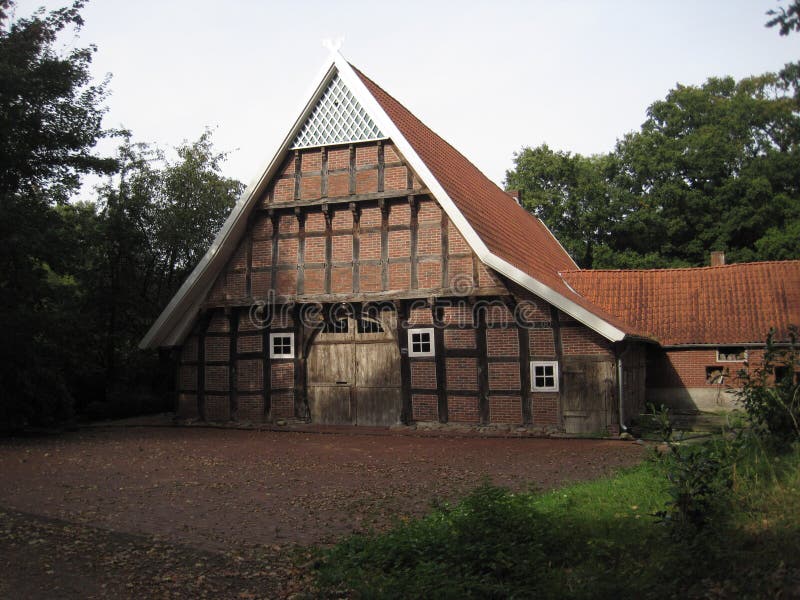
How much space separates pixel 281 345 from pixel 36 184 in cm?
743

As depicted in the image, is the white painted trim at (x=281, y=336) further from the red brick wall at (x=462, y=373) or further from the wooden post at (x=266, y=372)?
the red brick wall at (x=462, y=373)

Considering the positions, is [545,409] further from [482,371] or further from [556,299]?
[556,299]

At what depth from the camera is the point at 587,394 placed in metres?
14.4

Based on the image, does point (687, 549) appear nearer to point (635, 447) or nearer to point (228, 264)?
point (635, 447)

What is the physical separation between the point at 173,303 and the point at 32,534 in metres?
10.2

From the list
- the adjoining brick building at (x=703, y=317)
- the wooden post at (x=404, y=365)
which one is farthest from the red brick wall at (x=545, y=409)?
the adjoining brick building at (x=703, y=317)

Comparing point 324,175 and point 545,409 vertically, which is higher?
point 324,175

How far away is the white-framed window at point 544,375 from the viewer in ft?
48.2

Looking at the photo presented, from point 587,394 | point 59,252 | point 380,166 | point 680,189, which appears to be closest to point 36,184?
point 59,252

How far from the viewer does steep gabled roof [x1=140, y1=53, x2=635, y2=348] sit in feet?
47.2

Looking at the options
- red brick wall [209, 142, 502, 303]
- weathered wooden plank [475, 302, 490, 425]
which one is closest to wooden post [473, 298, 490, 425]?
weathered wooden plank [475, 302, 490, 425]

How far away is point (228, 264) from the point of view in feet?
57.3

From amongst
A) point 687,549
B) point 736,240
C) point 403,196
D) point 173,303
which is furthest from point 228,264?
point 736,240

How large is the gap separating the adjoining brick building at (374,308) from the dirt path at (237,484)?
1.28 m
